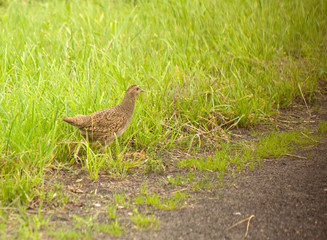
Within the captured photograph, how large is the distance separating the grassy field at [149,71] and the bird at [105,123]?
0.53ft

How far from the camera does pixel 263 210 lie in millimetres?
3955

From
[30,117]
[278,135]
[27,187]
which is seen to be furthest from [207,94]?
[27,187]

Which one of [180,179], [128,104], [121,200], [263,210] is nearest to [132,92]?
[128,104]

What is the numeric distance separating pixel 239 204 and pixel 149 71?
9.34 feet

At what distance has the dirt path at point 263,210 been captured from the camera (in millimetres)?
3594

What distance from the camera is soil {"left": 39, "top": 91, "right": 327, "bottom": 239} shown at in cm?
362

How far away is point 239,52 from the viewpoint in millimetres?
7246

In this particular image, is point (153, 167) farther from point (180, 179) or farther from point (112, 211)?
point (112, 211)

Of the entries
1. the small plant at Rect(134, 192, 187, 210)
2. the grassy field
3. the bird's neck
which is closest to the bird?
the bird's neck

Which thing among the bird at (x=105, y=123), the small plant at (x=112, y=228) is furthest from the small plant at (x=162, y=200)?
the bird at (x=105, y=123)

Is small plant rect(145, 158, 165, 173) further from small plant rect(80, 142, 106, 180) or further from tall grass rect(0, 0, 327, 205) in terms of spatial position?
small plant rect(80, 142, 106, 180)

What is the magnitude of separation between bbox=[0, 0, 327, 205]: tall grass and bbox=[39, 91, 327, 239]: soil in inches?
20.2

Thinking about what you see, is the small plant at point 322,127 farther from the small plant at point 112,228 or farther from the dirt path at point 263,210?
the small plant at point 112,228

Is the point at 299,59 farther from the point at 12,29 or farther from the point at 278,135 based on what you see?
the point at 12,29
